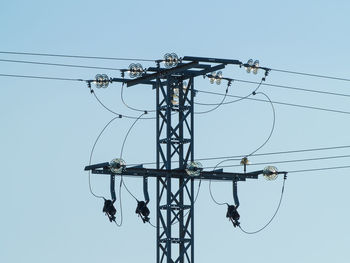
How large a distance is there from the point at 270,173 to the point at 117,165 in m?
5.27

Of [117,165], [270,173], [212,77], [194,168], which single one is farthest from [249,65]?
[117,165]

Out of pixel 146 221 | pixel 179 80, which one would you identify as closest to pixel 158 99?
pixel 179 80

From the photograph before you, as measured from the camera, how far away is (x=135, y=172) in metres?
46.1

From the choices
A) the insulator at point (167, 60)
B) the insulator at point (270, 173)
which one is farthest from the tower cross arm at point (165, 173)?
the insulator at point (167, 60)

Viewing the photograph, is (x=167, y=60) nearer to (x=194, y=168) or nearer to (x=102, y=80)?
(x=102, y=80)

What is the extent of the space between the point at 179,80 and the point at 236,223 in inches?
198

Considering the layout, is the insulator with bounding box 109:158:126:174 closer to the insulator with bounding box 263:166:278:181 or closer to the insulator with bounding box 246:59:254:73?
the insulator with bounding box 263:166:278:181

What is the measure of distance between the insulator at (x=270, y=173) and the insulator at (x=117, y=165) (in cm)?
490

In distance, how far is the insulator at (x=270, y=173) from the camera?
156 ft

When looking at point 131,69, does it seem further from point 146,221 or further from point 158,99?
point 146,221

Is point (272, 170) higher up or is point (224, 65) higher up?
point (224, 65)

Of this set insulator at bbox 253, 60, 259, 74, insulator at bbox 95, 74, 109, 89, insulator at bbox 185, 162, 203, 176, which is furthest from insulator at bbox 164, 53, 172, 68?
insulator at bbox 253, 60, 259, 74

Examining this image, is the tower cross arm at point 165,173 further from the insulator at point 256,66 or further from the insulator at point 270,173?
the insulator at point 256,66

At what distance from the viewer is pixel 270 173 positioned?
47.5 m
